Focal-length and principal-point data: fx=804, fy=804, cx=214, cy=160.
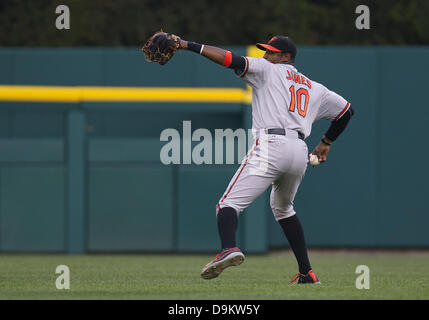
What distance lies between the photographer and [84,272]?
23.8 feet

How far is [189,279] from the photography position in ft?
21.0

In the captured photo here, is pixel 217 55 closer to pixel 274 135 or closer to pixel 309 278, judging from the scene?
pixel 274 135

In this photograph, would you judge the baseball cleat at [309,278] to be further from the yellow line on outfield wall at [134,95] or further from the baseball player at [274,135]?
the yellow line on outfield wall at [134,95]

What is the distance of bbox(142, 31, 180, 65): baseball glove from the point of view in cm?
549

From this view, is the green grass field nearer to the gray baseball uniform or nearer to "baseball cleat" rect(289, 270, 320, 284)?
"baseball cleat" rect(289, 270, 320, 284)

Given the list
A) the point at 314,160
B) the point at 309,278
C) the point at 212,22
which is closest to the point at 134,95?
the point at 314,160

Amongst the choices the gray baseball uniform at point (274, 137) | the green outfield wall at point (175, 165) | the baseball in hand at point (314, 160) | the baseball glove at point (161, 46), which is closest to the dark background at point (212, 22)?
the green outfield wall at point (175, 165)

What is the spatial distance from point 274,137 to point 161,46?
1.00m

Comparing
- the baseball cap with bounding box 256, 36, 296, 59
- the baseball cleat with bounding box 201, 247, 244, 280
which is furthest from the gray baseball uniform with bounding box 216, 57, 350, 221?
the baseball cleat with bounding box 201, 247, 244, 280

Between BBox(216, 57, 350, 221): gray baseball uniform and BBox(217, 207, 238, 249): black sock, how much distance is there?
0.16ft

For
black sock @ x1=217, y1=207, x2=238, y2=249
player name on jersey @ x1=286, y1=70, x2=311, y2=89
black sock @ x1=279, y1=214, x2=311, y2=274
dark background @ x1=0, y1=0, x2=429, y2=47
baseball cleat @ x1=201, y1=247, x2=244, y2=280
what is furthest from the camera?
dark background @ x1=0, y1=0, x2=429, y2=47
